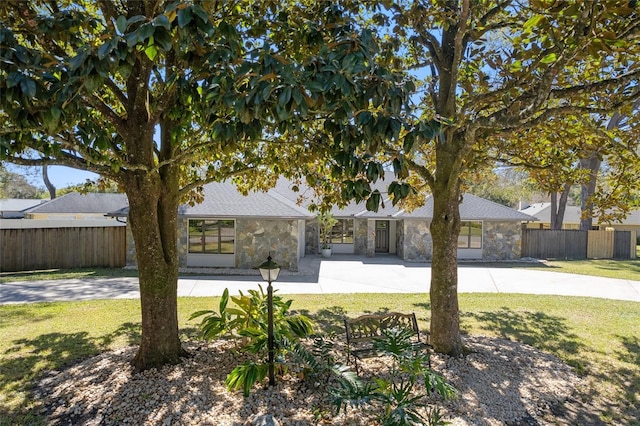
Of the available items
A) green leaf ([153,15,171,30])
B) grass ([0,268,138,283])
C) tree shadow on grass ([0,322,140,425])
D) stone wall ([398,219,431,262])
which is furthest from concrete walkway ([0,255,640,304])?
green leaf ([153,15,171,30])

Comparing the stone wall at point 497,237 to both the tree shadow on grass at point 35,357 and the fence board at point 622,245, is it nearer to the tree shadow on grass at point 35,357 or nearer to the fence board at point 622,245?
the fence board at point 622,245

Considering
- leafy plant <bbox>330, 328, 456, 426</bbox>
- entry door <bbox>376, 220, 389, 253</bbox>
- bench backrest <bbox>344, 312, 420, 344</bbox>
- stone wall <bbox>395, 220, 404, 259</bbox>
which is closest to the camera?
leafy plant <bbox>330, 328, 456, 426</bbox>

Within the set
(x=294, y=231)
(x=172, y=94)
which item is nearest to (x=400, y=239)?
(x=294, y=231)

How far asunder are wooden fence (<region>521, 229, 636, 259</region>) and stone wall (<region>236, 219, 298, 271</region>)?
1304 cm

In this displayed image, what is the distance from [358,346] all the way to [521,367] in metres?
2.30

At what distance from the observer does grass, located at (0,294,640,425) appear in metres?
4.41

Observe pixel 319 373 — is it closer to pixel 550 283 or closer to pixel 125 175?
pixel 125 175

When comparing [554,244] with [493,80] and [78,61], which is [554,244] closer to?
[493,80]

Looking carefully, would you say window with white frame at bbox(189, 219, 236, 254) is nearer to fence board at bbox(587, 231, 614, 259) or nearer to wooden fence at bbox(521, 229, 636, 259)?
wooden fence at bbox(521, 229, 636, 259)

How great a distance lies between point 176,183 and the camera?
4.80 metres

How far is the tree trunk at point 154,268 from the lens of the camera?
434cm

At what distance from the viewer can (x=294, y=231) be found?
1380 centimetres

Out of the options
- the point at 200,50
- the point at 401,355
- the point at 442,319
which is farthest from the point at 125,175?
the point at 442,319

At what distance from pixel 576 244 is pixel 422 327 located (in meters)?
17.9
